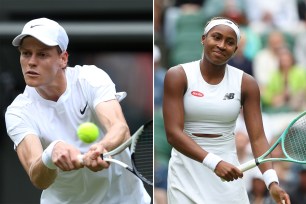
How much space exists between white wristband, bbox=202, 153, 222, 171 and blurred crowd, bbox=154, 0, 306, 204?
2666mm

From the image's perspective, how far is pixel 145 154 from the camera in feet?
16.3

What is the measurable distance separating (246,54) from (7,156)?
2.43 meters

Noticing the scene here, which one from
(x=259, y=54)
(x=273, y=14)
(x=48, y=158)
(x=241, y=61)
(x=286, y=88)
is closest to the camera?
(x=48, y=158)

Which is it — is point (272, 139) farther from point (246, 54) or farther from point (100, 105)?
point (100, 105)

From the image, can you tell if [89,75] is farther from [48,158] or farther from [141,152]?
[48,158]

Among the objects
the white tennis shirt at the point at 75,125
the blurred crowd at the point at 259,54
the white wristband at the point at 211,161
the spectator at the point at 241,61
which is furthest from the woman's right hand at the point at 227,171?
the spectator at the point at 241,61

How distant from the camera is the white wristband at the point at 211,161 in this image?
14.7ft

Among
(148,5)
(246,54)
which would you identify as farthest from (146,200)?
(246,54)

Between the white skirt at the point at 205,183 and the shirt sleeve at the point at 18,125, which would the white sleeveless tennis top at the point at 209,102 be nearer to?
the white skirt at the point at 205,183

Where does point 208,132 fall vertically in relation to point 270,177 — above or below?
above

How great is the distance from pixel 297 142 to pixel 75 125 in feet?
3.57

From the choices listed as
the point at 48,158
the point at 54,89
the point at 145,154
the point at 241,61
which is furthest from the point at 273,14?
the point at 48,158

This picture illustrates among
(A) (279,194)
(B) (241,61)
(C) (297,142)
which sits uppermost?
(C) (297,142)

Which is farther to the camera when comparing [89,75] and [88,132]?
[89,75]
